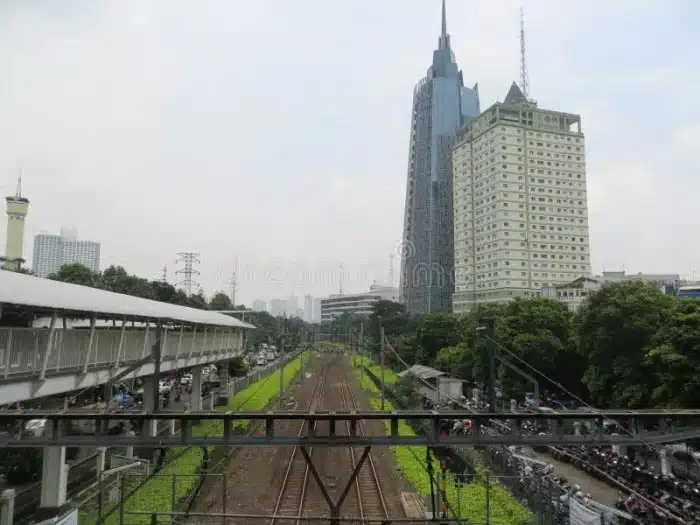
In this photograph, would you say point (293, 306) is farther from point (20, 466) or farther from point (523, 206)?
point (20, 466)

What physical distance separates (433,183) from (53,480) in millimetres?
79377

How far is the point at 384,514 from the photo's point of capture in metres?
12.9

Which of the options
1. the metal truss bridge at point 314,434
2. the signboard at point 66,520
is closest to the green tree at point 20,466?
the signboard at point 66,520

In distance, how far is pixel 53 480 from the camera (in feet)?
40.1

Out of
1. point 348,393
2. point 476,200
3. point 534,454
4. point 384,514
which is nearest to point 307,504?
point 384,514

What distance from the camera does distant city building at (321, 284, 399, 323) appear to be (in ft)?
432

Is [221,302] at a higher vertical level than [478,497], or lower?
higher

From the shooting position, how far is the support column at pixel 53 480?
39.7 ft

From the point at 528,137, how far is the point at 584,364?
45.7 m

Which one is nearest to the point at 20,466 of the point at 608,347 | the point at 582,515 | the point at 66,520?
the point at 66,520

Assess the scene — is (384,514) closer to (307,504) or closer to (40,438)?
(307,504)

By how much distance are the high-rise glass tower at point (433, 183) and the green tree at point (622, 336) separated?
197ft

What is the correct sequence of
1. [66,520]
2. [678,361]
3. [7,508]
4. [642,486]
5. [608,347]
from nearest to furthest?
[66,520] < [7,508] < [642,486] < [678,361] < [608,347]

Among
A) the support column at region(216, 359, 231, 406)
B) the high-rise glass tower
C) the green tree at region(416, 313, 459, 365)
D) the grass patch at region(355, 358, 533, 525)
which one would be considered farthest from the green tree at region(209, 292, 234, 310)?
the grass patch at region(355, 358, 533, 525)
